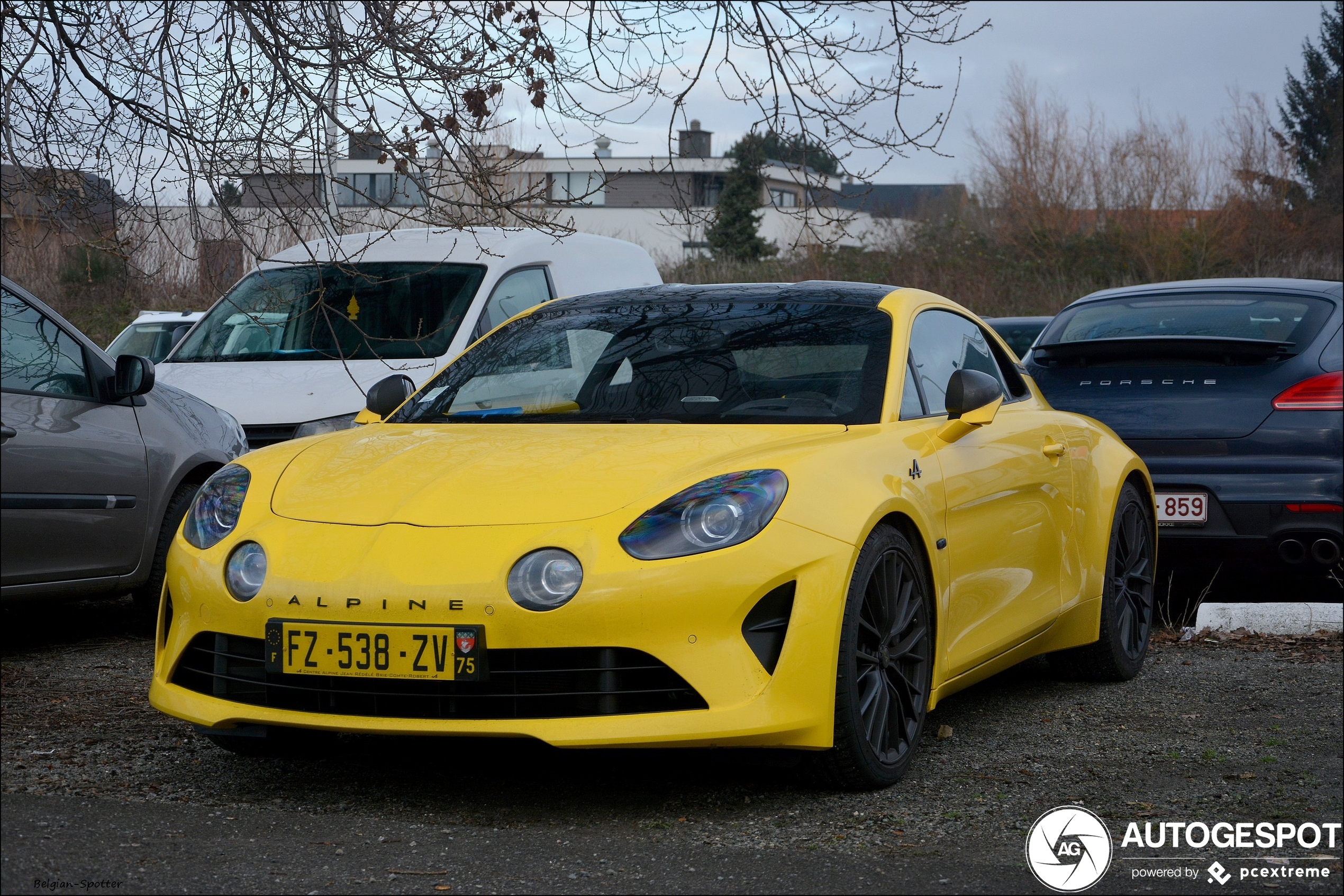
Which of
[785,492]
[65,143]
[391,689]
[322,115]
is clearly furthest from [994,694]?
[65,143]

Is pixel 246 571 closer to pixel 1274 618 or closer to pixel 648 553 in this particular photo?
pixel 648 553

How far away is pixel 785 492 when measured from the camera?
372 centimetres

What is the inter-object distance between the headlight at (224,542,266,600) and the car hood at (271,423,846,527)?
135 millimetres

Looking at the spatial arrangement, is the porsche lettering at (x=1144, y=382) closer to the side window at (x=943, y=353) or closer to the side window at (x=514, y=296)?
the side window at (x=943, y=353)

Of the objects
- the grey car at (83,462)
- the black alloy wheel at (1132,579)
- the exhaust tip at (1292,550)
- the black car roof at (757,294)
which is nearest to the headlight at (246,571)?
the black car roof at (757,294)

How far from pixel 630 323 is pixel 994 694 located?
1.89 metres

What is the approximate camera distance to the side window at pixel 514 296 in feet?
28.9

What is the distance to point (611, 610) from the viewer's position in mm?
3492

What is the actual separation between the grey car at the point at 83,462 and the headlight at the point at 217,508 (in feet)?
5.51

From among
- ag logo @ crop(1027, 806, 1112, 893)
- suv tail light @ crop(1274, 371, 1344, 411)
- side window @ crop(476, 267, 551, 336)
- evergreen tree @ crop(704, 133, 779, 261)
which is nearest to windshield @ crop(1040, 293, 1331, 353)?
suv tail light @ crop(1274, 371, 1344, 411)

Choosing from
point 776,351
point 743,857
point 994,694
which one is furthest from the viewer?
point 994,694

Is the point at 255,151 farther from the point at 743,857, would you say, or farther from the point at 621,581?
the point at 743,857

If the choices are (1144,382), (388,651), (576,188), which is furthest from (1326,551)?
(388,651)

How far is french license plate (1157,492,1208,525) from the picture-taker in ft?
21.7
